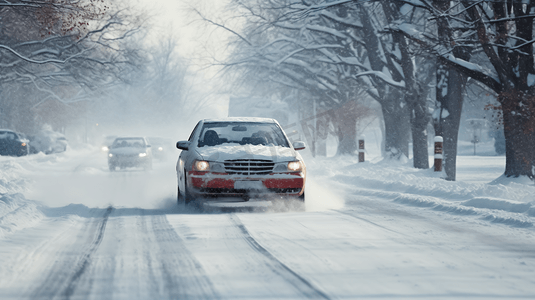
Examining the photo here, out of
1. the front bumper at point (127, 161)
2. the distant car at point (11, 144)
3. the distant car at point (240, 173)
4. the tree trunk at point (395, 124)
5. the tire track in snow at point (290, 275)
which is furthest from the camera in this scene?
the distant car at point (11, 144)

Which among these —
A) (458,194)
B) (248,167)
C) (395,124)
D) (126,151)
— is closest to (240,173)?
(248,167)

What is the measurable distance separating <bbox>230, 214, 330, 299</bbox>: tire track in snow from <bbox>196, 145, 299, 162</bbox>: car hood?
2478 millimetres

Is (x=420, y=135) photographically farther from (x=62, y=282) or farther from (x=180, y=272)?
(x=62, y=282)

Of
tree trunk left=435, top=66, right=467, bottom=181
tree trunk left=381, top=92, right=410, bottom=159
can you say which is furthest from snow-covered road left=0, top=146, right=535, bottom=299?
tree trunk left=381, top=92, right=410, bottom=159

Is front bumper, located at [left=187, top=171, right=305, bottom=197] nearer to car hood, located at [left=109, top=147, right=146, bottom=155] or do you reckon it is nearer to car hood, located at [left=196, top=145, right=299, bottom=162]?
car hood, located at [left=196, top=145, right=299, bottom=162]

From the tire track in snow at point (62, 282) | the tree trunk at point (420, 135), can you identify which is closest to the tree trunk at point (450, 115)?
the tree trunk at point (420, 135)

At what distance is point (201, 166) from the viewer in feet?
29.7

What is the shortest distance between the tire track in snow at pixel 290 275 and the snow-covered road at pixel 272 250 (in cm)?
1

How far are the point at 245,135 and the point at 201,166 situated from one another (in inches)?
73.7

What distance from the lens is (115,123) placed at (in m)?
81.7

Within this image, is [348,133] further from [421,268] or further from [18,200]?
[421,268]

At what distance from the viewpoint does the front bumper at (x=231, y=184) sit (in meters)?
8.91

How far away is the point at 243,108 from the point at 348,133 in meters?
15.5

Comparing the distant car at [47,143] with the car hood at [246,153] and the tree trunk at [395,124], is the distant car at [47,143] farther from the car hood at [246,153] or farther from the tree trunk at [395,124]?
the car hood at [246,153]
